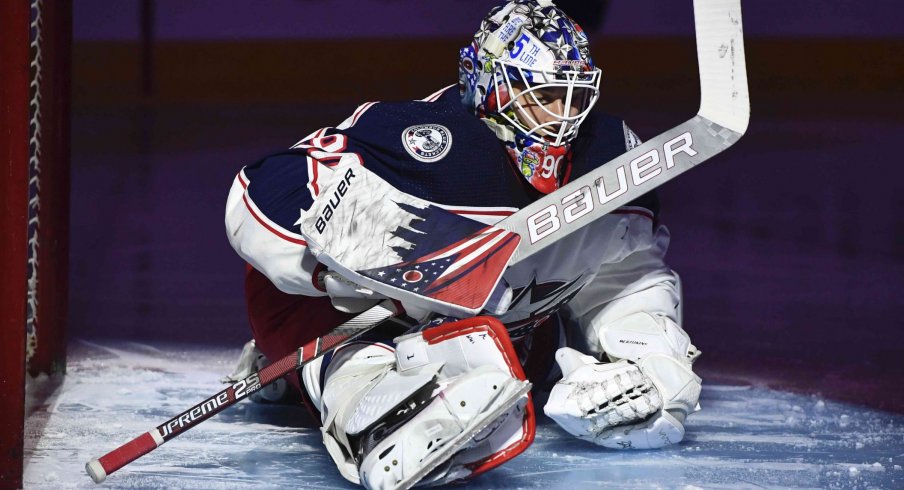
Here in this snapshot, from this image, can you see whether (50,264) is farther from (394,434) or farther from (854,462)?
(854,462)

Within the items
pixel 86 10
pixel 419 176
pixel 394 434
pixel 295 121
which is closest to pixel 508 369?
pixel 394 434

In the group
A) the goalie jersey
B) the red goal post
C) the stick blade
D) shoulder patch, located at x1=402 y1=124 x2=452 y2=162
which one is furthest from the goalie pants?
the stick blade

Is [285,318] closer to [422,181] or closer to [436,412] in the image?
[422,181]

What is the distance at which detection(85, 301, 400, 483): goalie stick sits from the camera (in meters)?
1.96

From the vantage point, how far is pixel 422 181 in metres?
2.05

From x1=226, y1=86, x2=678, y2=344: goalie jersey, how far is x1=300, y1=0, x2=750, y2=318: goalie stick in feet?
0.27

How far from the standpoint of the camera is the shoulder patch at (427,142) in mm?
2041

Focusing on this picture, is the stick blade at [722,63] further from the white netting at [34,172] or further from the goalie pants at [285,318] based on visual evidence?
the white netting at [34,172]

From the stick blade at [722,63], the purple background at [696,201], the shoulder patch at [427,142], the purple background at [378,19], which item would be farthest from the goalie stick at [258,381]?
the purple background at [378,19]

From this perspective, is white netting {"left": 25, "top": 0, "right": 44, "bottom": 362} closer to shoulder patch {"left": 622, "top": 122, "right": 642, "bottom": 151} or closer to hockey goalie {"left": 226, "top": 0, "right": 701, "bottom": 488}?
hockey goalie {"left": 226, "top": 0, "right": 701, "bottom": 488}

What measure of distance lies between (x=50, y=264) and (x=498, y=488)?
3.99 feet

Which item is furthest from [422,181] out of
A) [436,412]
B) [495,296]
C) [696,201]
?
[696,201]

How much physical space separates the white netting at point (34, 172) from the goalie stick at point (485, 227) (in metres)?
0.91

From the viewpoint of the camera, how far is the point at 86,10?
7125mm
